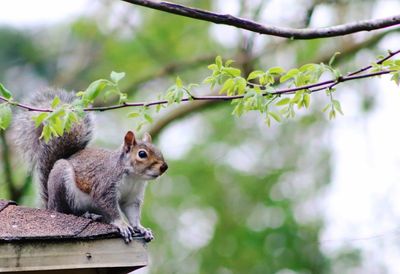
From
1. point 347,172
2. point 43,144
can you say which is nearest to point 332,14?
point 347,172

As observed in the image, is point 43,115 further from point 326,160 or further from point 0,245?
point 326,160

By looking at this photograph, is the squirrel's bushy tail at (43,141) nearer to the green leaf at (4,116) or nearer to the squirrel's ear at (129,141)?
the squirrel's ear at (129,141)

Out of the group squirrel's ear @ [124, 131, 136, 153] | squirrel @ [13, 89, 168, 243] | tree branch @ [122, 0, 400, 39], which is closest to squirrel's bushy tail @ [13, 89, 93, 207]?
squirrel @ [13, 89, 168, 243]

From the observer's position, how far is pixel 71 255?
2619 mm

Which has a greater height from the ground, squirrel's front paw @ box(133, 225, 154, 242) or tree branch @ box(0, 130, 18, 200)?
tree branch @ box(0, 130, 18, 200)

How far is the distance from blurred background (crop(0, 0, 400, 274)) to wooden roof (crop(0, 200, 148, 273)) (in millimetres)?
3693

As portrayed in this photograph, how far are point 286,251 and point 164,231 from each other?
1392 millimetres

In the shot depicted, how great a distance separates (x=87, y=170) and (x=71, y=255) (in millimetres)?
817

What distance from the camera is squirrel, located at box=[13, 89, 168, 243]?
3.31m

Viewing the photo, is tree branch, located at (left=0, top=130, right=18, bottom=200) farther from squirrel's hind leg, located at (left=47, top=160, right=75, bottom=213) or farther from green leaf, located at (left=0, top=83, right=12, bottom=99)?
green leaf, located at (left=0, top=83, right=12, bottom=99)

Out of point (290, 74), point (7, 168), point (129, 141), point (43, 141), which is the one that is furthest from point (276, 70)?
point (7, 168)

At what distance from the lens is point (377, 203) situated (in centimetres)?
763

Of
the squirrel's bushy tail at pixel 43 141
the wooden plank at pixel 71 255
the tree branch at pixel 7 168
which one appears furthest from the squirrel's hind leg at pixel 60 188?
the tree branch at pixel 7 168

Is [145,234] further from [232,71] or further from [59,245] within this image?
[232,71]
